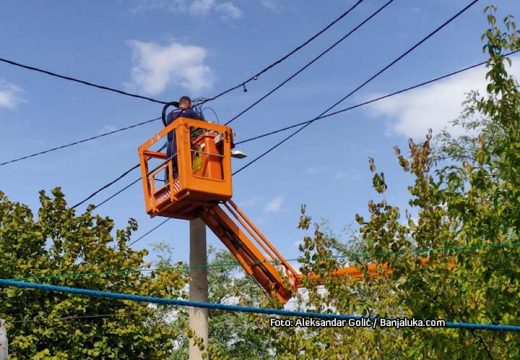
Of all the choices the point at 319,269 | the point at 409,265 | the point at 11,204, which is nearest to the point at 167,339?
the point at 11,204

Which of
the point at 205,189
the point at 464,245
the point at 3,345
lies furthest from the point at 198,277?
the point at 3,345

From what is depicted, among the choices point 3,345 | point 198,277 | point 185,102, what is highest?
point 185,102

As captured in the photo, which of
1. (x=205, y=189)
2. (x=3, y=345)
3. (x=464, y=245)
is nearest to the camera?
(x=3, y=345)

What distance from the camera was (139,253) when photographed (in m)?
18.6

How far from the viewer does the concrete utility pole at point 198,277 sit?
1415cm

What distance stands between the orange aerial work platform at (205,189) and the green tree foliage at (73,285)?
9.36 feet

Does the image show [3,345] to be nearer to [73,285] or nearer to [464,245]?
[464,245]

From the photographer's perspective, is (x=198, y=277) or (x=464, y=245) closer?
(x=464, y=245)

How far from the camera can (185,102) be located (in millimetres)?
15766

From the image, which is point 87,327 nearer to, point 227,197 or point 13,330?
point 13,330

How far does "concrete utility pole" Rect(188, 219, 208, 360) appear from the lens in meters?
14.1

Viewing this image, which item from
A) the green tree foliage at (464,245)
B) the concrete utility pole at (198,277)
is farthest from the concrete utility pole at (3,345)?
the concrete utility pole at (198,277)

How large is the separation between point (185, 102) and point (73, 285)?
205 inches

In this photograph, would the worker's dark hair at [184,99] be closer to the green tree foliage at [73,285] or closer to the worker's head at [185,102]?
the worker's head at [185,102]
